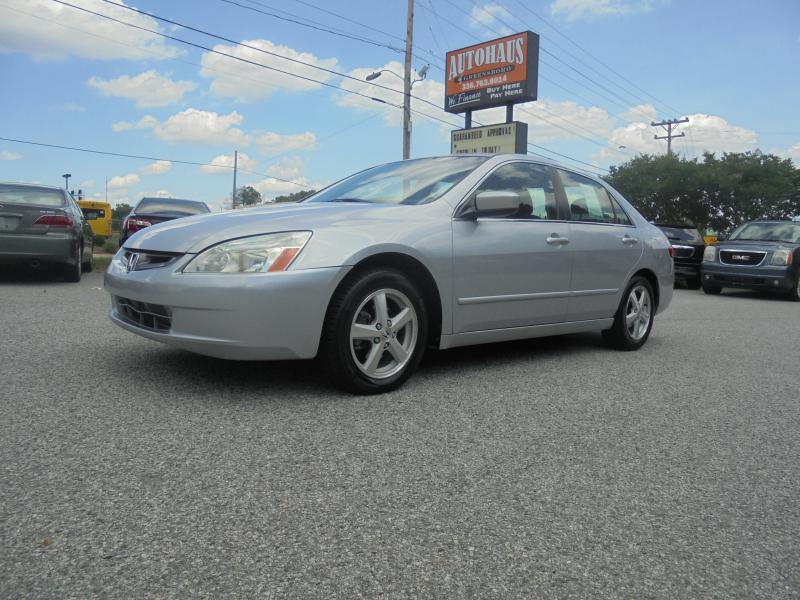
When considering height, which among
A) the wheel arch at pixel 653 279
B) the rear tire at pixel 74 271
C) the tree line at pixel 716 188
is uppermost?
the tree line at pixel 716 188

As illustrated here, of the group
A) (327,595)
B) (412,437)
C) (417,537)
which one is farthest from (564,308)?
(327,595)

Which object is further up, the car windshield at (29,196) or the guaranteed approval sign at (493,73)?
the guaranteed approval sign at (493,73)

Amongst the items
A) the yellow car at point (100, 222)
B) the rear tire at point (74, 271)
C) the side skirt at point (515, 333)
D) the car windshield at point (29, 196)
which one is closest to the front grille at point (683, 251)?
the side skirt at point (515, 333)

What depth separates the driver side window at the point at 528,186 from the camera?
180 inches

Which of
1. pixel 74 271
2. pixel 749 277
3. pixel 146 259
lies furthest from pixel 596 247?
pixel 749 277

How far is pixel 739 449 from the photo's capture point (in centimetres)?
312

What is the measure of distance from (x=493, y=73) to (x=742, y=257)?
15.2 metres

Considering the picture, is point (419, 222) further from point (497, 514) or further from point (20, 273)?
point (20, 273)

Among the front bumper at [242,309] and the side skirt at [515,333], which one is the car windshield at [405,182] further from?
the front bumper at [242,309]

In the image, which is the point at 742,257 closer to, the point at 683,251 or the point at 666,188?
the point at 683,251

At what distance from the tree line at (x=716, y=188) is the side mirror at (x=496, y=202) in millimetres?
37053

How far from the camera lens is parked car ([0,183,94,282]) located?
8.48 meters

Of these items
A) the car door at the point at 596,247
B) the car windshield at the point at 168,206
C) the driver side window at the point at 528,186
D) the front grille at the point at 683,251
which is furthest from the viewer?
the front grille at the point at 683,251

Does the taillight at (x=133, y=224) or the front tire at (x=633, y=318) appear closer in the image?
the front tire at (x=633, y=318)
